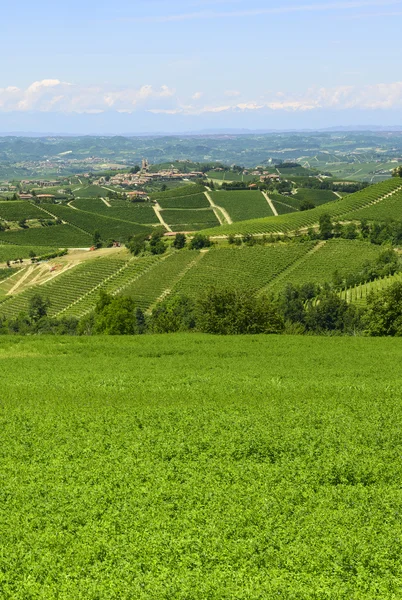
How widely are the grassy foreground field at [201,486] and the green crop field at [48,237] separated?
15176cm

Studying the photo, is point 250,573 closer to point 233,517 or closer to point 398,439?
point 233,517

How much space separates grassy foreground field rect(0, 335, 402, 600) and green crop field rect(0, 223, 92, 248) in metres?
152

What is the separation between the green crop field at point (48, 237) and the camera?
603ft

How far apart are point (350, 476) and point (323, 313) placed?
7017 cm

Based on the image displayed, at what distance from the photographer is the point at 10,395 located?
32344 mm

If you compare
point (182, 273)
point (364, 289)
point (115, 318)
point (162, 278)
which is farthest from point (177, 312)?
point (364, 289)

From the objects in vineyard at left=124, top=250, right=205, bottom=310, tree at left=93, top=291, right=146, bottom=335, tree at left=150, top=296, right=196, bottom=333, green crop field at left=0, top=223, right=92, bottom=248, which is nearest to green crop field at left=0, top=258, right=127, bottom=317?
→ vineyard at left=124, top=250, right=205, bottom=310

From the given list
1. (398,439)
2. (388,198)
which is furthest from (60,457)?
(388,198)

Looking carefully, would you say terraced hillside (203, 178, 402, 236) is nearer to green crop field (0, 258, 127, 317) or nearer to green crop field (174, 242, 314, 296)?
green crop field (174, 242, 314, 296)

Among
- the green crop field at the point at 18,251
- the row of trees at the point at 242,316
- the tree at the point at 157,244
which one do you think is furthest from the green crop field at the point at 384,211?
the green crop field at the point at 18,251

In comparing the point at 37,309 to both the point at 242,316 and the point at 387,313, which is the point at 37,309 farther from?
the point at 387,313

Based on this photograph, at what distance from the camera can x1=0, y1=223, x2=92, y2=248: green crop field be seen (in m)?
184

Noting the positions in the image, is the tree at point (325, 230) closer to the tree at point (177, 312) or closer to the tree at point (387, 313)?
the tree at point (177, 312)

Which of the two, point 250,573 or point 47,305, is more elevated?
point 250,573
